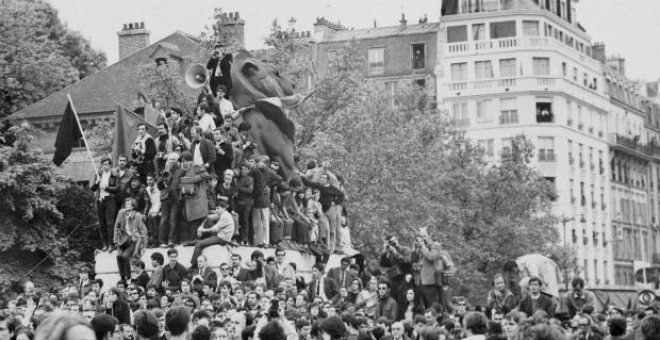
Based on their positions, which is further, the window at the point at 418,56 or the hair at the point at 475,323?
the window at the point at 418,56

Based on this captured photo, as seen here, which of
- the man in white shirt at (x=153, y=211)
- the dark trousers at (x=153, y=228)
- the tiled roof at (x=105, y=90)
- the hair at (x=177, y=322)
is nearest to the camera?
the hair at (x=177, y=322)

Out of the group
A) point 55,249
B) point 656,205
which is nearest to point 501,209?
point 55,249

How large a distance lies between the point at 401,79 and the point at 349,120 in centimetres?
3590

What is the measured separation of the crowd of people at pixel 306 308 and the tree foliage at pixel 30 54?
26.5m

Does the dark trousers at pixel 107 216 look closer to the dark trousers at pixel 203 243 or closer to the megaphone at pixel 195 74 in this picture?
the dark trousers at pixel 203 243

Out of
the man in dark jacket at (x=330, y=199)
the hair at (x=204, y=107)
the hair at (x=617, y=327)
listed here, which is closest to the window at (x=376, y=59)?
the man in dark jacket at (x=330, y=199)

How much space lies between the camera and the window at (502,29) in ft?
289

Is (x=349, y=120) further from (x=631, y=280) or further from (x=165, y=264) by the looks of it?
(x=631, y=280)

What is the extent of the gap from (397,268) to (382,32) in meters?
63.3

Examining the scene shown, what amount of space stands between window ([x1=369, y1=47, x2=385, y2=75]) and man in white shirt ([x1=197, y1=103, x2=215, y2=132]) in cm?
6041

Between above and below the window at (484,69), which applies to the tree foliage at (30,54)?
below

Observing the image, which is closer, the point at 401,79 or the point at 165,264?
the point at 165,264

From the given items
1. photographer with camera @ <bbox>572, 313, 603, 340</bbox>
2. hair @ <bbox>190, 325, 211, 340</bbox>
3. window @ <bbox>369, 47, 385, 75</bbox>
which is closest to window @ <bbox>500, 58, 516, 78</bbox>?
window @ <bbox>369, 47, 385, 75</bbox>

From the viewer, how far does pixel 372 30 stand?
9275 cm
